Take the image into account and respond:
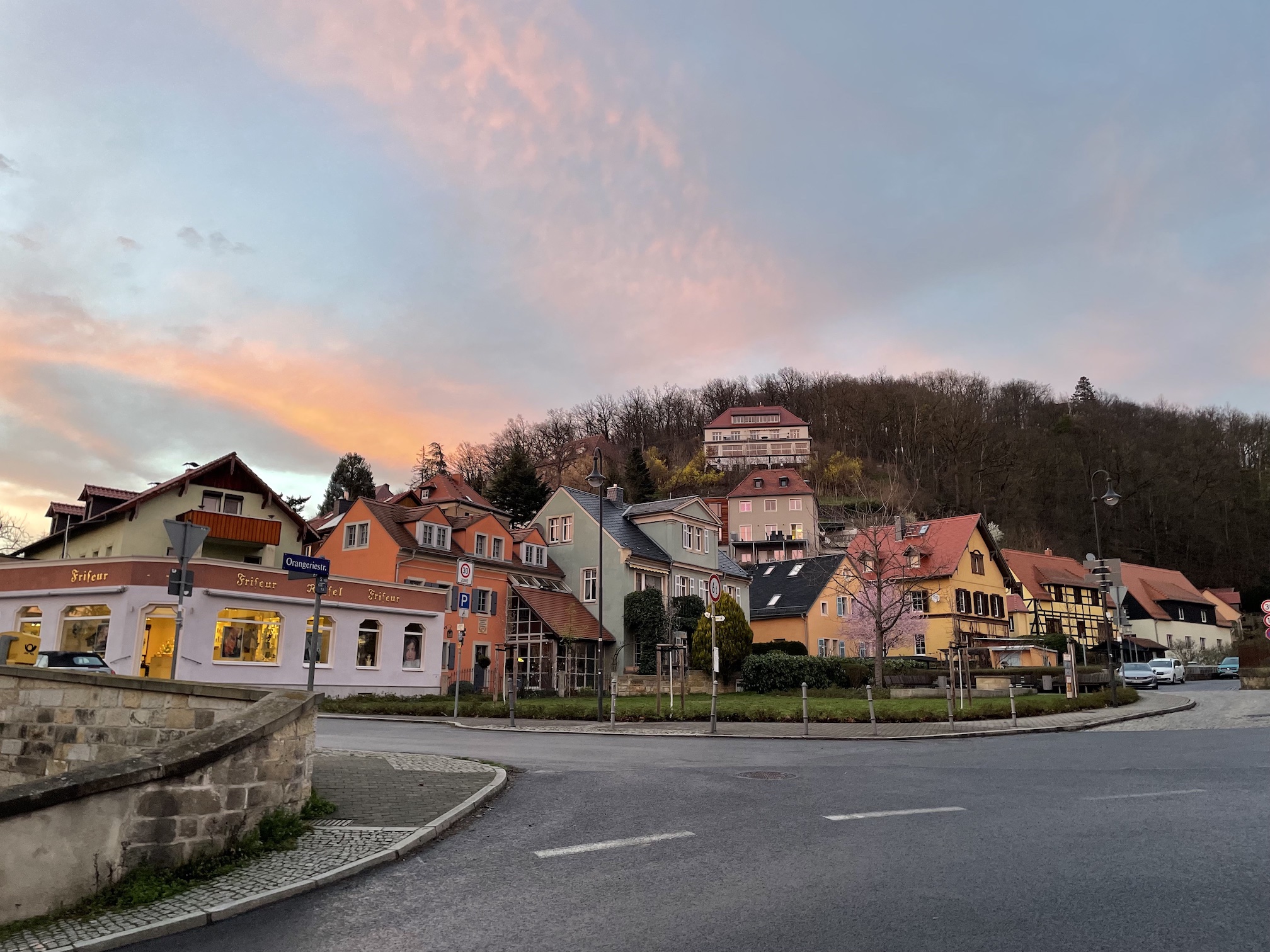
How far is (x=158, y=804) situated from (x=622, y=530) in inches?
1668

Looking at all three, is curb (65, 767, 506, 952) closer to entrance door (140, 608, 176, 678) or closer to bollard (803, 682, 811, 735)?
bollard (803, 682, 811, 735)

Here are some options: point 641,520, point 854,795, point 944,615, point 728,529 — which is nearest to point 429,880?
point 854,795

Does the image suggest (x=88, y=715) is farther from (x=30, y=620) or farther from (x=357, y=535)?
(x=357, y=535)

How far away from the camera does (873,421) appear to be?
116375mm

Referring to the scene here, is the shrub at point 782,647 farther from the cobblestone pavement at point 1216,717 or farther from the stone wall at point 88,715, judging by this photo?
the stone wall at point 88,715

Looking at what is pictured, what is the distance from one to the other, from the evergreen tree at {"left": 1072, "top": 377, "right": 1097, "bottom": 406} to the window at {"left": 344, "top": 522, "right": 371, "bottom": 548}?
92930 millimetres

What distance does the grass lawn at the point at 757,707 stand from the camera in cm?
2386

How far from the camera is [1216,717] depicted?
23859 mm

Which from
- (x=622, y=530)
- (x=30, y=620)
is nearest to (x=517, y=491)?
(x=622, y=530)

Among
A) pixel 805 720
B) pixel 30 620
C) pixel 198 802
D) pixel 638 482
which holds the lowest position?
pixel 805 720

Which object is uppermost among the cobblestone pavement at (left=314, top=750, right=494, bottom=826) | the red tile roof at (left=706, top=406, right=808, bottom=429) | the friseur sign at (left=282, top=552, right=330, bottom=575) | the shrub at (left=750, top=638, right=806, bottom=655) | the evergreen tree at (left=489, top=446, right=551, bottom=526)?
the red tile roof at (left=706, top=406, right=808, bottom=429)

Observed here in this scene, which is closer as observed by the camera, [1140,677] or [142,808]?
[142,808]

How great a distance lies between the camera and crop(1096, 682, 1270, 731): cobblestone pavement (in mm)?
21047

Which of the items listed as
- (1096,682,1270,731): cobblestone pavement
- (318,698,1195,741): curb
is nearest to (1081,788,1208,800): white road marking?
(318,698,1195,741): curb
